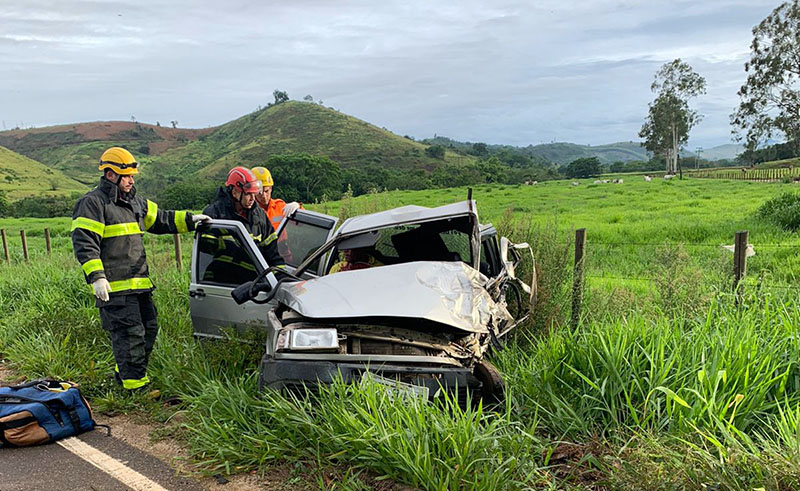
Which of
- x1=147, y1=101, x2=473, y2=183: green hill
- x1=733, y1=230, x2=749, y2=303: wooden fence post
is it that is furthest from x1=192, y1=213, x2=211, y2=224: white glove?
x1=147, y1=101, x2=473, y2=183: green hill

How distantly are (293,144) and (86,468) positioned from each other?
98136 millimetres

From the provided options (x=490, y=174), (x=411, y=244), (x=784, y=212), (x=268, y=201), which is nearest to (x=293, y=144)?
(x=490, y=174)

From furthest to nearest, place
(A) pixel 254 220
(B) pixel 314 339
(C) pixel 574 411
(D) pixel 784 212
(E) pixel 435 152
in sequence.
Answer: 1. (E) pixel 435 152
2. (D) pixel 784 212
3. (A) pixel 254 220
4. (B) pixel 314 339
5. (C) pixel 574 411

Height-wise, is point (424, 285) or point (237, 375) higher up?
point (424, 285)

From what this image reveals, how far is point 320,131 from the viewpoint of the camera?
10962 cm

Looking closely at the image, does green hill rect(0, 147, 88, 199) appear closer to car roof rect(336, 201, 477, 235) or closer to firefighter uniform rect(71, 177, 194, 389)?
firefighter uniform rect(71, 177, 194, 389)

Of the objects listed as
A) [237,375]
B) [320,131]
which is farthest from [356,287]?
[320,131]

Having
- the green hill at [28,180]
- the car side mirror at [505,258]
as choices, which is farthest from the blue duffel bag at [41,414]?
the green hill at [28,180]

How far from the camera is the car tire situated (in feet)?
12.7

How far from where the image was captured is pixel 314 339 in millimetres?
3832

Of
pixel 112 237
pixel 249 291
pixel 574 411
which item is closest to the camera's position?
pixel 574 411

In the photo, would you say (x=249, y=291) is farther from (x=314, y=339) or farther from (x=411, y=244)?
(x=411, y=244)

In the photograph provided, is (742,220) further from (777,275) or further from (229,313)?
(229,313)

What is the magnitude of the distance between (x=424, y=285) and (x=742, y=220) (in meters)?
15.0
